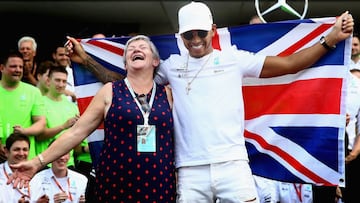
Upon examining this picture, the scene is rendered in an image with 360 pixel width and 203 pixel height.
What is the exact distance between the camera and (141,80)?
4723 mm

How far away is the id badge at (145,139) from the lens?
451cm

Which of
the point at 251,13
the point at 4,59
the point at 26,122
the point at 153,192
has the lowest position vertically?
the point at 153,192

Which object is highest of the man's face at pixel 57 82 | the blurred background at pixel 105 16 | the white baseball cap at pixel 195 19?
the blurred background at pixel 105 16

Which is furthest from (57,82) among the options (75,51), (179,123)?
(179,123)

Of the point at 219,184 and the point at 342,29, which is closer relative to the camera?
the point at 219,184

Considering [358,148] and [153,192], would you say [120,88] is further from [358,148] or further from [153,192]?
[358,148]

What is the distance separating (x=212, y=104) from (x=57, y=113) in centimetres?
304

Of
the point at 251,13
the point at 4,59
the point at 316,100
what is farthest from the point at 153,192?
the point at 251,13

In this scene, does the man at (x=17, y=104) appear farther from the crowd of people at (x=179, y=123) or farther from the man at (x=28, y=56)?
the crowd of people at (x=179, y=123)

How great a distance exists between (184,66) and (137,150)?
2.11 feet

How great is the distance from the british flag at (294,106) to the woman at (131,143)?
24.0 inches

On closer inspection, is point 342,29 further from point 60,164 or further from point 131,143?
point 60,164

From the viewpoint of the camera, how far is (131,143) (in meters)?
4.51

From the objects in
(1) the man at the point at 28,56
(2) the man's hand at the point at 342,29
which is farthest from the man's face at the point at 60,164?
(2) the man's hand at the point at 342,29
